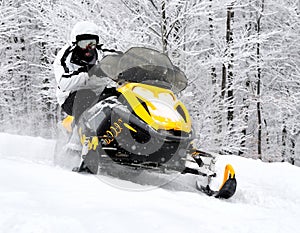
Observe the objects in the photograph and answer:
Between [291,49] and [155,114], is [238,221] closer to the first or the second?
[155,114]

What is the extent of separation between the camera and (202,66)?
8141 mm

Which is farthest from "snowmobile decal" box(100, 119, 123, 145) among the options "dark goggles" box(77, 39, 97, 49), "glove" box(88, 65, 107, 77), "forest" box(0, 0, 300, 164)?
"forest" box(0, 0, 300, 164)

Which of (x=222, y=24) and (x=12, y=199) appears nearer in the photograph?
(x=12, y=199)

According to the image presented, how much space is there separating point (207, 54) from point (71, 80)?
675cm

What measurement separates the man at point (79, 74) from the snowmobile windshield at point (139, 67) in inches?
6.3

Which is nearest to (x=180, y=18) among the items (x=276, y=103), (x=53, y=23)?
(x=53, y=23)

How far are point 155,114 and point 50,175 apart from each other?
3.63 ft

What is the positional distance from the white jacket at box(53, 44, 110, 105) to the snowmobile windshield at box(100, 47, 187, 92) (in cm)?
25

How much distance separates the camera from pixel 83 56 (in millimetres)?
4418

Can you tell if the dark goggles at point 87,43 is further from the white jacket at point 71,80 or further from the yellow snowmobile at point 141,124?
the yellow snowmobile at point 141,124

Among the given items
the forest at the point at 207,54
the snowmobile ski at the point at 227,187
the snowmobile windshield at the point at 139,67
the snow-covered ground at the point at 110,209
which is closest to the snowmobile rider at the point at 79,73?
the snowmobile windshield at the point at 139,67

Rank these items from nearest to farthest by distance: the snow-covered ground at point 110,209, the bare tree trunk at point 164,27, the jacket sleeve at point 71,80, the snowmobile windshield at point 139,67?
the snow-covered ground at point 110,209 → the snowmobile windshield at point 139,67 → the jacket sleeve at point 71,80 → the bare tree trunk at point 164,27

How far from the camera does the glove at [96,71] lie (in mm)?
4039

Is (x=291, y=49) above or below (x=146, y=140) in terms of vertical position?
above
